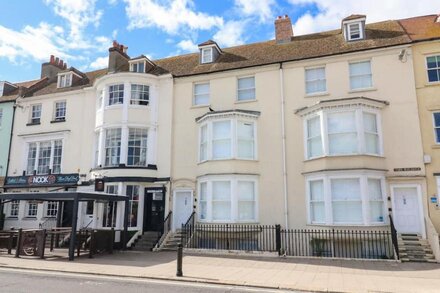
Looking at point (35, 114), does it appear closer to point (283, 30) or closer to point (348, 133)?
point (283, 30)

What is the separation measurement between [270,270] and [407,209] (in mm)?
7956

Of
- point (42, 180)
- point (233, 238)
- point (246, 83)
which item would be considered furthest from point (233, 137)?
point (42, 180)

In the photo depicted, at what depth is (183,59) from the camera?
23344mm

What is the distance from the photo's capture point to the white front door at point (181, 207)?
19.2 metres

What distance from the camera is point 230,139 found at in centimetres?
1838

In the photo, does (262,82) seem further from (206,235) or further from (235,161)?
(206,235)

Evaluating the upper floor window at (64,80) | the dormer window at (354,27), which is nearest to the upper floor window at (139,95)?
the upper floor window at (64,80)

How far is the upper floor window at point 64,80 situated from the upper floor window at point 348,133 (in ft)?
56.7

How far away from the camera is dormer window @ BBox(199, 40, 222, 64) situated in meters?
21.7

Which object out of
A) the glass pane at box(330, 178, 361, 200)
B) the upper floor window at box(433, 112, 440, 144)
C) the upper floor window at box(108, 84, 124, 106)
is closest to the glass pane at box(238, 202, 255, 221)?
the glass pane at box(330, 178, 361, 200)

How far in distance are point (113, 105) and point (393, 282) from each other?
1660cm

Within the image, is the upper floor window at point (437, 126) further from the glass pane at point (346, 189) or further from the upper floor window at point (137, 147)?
the upper floor window at point (137, 147)

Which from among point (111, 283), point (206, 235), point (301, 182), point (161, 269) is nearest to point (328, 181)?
point (301, 182)

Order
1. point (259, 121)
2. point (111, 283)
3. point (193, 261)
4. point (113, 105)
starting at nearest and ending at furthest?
point (111, 283) < point (193, 261) < point (259, 121) < point (113, 105)
